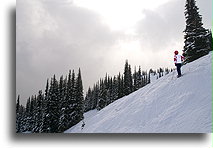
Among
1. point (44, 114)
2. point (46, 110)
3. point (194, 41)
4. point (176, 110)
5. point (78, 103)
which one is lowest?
point (78, 103)

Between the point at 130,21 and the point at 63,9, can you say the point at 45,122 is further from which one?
the point at 130,21

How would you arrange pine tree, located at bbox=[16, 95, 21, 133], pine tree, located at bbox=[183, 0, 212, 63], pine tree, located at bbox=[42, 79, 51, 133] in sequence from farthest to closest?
pine tree, located at bbox=[183, 0, 212, 63] → pine tree, located at bbox=[42, 79, 51, 133] → pine tree, located at bbox=[16, 95, 21, 133]

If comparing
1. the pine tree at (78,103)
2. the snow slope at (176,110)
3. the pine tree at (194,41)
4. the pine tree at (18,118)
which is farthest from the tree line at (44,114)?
the pine tree at (194,41)

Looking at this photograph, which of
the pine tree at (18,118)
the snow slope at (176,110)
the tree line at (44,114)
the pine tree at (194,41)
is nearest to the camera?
the snow slope at (176,110)

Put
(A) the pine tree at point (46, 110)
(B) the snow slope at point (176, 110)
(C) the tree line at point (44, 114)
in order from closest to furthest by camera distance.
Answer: (B) the snow slope at point (176, 110) → (C) the tree line at point (44, 114) → (A) the pine tree at point (46, 110)

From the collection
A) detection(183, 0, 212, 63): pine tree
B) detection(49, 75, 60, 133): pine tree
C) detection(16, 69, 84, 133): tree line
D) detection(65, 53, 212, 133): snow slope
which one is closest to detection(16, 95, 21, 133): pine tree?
detection(16, 69, 84, 133): tree line

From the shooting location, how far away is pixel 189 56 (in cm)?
1150

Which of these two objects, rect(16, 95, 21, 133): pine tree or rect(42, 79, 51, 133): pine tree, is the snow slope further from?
rect(16, 95, 21, 133): pine tree

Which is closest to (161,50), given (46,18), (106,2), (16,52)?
(106,2)

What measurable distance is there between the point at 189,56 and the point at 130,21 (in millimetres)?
6355

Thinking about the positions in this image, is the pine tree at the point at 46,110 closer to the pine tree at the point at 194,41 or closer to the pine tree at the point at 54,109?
the pine tree at the point at 54,109

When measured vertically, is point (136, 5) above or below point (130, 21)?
above

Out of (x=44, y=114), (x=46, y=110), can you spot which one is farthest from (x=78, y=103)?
(x=44, y=114)

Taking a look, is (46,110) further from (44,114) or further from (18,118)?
(18,118)
